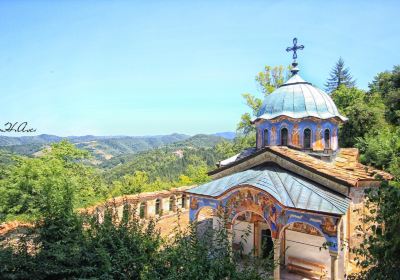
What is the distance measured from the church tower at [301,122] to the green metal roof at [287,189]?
2.46m

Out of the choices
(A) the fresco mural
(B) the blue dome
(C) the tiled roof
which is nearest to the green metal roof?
(A) the fresco mural

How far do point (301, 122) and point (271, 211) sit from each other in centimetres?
551

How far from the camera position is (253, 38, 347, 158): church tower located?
13.0 metres

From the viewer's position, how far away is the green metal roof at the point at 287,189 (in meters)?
8.72

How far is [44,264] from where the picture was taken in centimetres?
671

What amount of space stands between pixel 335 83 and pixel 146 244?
60988mm

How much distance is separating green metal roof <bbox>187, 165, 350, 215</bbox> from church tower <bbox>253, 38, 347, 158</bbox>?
2462mm

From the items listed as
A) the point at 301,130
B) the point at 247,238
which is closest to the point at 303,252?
the point at 247,238

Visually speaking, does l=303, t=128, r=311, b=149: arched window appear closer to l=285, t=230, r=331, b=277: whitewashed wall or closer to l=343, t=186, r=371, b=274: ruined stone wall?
l=343, t=186, r=371, b=274: ruined stone wall

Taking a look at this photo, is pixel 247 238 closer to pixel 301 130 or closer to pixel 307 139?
pixel 307 139

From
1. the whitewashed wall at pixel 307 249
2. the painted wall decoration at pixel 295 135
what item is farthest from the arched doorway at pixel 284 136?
the whitewashed wall at pixel 307 249

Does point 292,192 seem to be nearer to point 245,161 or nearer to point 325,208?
point 325,208

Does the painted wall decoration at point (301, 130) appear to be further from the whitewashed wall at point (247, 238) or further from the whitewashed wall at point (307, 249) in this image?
the whitewashed wall at point (247, 238)

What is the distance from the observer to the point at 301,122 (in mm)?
13086
